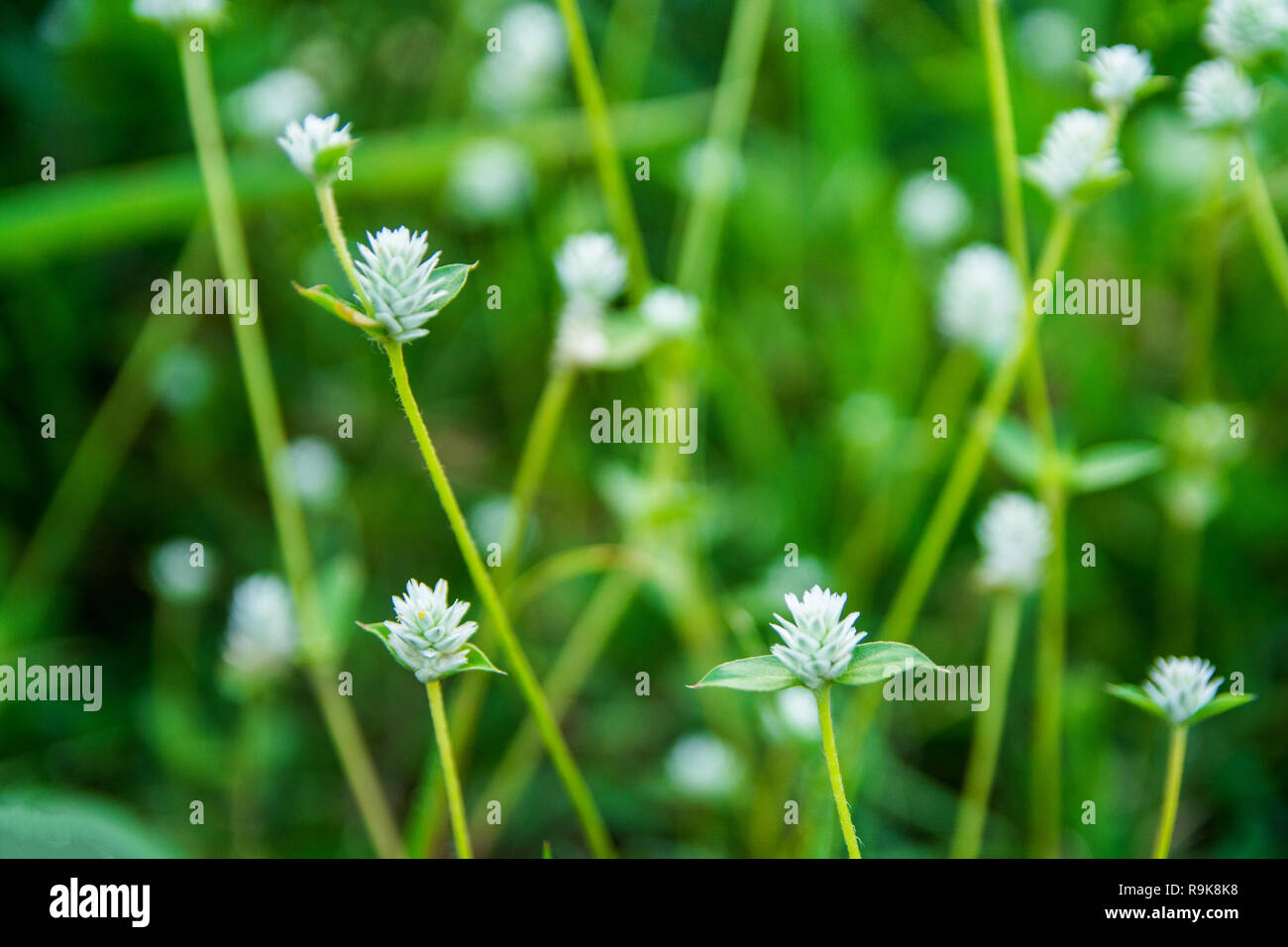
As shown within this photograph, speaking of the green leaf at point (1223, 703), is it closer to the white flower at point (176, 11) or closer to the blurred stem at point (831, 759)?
the blurred stem at point (831, 759)

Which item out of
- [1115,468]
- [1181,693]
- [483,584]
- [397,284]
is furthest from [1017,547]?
[397,284]

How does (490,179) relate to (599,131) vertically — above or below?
above

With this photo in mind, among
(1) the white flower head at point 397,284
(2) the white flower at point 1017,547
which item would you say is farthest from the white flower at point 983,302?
(1) the white flower head at point 397,284

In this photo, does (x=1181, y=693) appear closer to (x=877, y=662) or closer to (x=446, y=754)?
(x=877, y=662)

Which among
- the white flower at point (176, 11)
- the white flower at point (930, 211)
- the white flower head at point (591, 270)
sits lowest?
the white flower head at point (591, 270)

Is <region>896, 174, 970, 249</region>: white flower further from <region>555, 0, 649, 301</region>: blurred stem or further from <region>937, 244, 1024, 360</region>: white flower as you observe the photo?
<region>555, 0, 649, 301</region>: blurred stem
